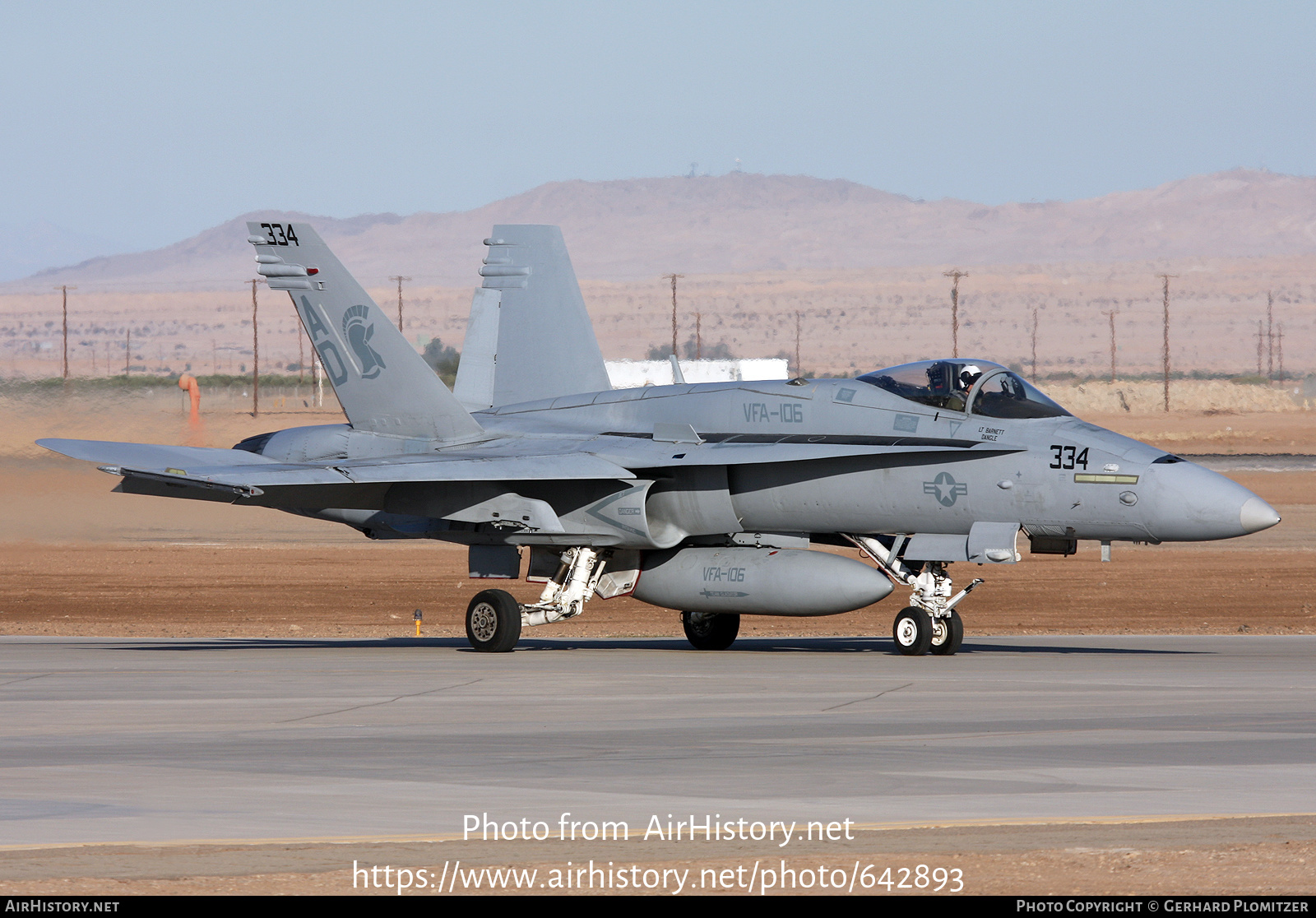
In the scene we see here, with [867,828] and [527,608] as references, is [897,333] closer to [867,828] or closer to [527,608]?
[527,608]

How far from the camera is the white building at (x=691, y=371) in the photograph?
283 ft

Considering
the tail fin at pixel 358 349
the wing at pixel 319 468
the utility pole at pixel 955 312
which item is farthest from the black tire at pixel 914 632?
the utility pole at pixel 955 312

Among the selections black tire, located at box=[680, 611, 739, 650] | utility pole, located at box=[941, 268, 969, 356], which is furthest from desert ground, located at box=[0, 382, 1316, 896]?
utility pole, located at box=[941, 268, 969, 356]

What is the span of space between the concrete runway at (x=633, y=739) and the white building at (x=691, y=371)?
66.7m

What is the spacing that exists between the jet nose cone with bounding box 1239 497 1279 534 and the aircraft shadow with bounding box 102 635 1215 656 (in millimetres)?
2783

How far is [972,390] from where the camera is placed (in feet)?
59.3

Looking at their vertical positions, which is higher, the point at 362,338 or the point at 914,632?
the point at 362,338

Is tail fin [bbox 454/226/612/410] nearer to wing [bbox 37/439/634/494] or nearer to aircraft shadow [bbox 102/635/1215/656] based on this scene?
aircraft shadow [bbox 102/635/1215/656]

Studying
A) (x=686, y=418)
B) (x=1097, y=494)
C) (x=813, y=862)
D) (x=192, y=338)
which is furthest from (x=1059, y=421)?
(x=192, y=338)

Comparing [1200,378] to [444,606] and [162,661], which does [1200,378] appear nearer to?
[444,606]

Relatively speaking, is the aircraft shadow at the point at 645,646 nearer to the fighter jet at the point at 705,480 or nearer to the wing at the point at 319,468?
the fighter jet at the point at 705,480

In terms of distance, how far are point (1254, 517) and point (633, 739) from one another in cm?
714

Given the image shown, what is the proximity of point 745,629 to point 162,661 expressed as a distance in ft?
31.0

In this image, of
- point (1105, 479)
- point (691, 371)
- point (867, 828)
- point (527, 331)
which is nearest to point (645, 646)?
point (527, 331)
